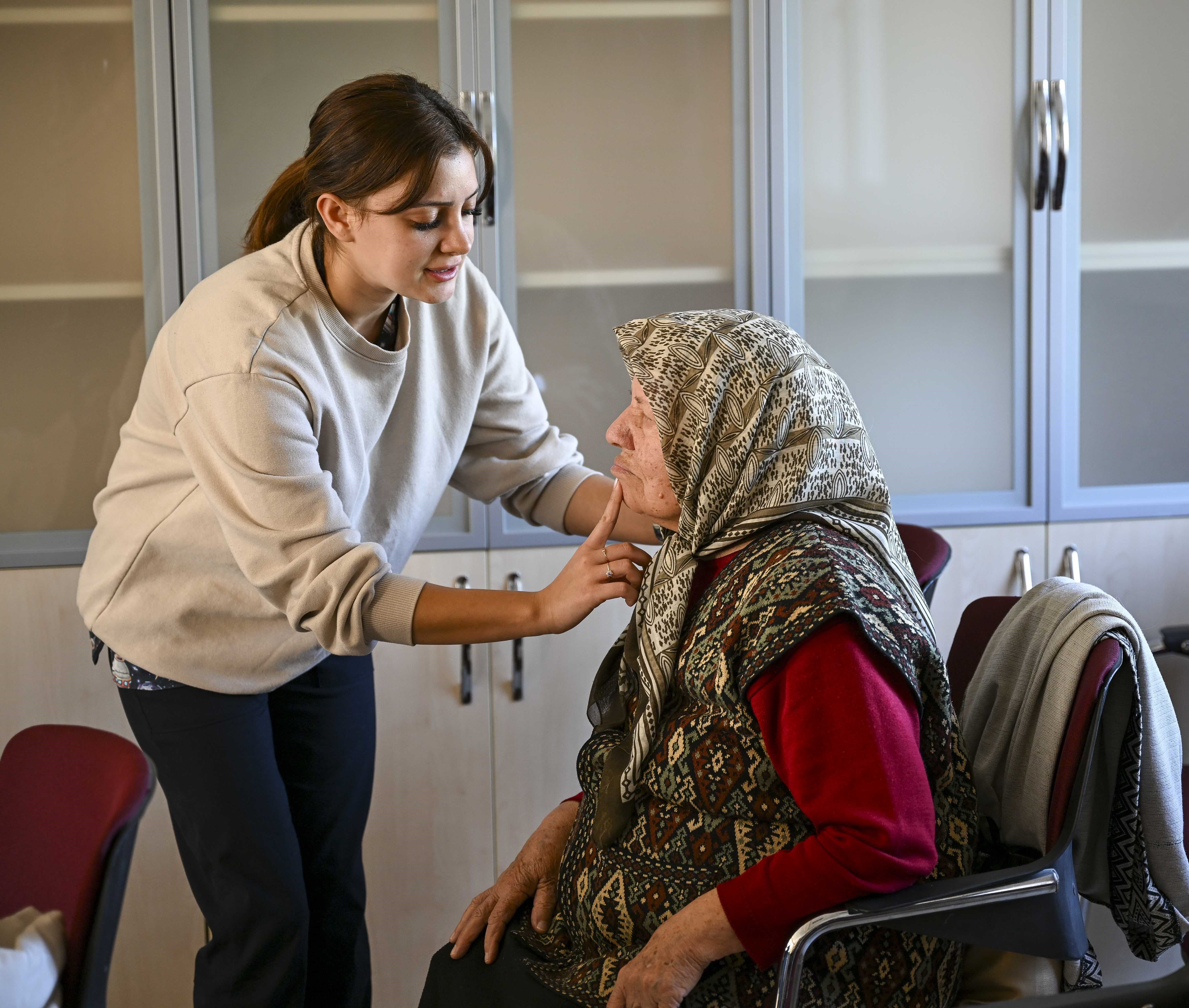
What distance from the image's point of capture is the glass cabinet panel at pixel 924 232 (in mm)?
2123

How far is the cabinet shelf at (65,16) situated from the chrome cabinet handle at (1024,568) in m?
2.05

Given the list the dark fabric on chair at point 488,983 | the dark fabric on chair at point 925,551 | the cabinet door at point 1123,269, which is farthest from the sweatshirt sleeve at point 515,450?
the cabinet door at point 1123,269

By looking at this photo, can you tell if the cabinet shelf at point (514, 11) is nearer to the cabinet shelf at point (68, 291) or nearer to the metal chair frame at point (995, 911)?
the cabinet shelf at point (68, 291)

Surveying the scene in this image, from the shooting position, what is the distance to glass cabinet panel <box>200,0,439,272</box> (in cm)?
200

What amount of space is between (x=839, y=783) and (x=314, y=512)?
0.70 meters

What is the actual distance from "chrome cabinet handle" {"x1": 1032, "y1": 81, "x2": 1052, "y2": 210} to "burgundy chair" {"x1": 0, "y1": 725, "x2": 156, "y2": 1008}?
1.93 meters

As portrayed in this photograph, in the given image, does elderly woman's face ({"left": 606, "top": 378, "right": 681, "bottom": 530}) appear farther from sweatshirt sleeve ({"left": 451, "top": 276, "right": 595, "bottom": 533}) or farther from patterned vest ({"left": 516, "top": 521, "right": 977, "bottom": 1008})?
sweatshirt sleeve ({"left": 451, "top": 276, "right": 595, "bottom": 533})

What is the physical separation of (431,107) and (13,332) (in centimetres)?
116

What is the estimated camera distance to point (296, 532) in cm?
128

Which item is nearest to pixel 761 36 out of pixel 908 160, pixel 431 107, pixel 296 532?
pixel 908 160

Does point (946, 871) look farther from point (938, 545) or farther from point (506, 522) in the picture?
point (506, 522)

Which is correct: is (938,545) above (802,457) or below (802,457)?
below

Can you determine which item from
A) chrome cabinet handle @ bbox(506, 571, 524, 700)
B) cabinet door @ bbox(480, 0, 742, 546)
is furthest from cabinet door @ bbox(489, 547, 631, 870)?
cabinet door @ bbox(480, 0, 742, 546)

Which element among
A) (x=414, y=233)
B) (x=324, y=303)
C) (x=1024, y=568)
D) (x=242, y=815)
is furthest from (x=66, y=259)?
(x=1024, y=568)
